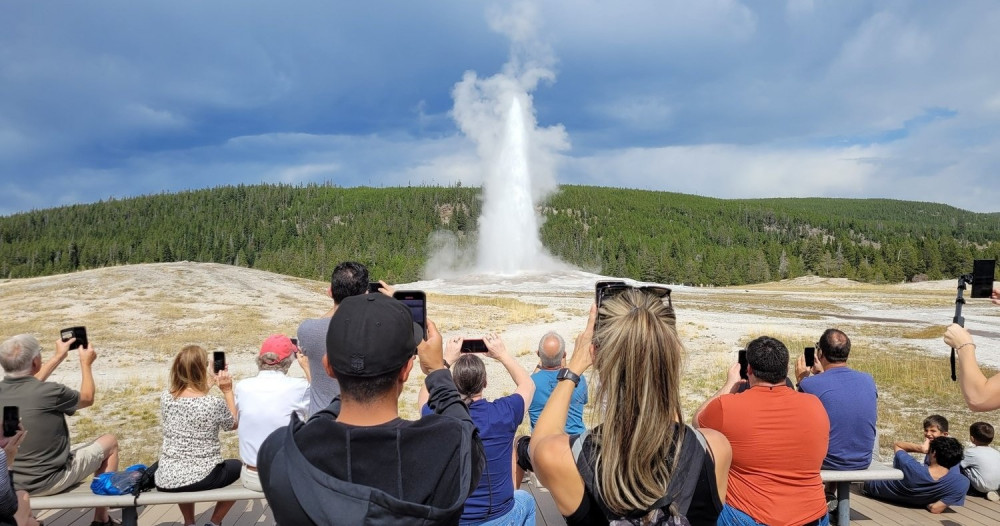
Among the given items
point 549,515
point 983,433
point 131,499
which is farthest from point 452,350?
point 983,433

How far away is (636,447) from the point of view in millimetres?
1656

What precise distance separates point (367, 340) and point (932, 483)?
187 inches

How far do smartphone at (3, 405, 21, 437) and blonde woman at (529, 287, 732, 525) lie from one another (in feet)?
8.97

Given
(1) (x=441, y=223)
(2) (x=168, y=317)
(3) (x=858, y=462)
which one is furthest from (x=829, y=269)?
(3) (x=858, y=462)

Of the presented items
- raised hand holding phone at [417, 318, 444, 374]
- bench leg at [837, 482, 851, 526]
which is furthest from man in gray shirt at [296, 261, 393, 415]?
bench leg at [837, 482, 851, 526]

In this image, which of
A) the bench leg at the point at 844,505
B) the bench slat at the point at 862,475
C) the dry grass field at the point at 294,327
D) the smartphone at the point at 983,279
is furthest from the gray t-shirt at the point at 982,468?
the dry grass field at the point at 294,327

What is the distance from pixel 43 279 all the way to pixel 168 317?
18090mm

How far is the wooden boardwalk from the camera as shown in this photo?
4059 mm

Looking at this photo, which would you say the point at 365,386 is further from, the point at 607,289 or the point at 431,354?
the point at 607,289

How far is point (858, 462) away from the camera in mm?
4008

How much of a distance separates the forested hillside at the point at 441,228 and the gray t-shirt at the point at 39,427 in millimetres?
82017

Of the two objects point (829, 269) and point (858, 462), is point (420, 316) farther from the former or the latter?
point (829, 269)

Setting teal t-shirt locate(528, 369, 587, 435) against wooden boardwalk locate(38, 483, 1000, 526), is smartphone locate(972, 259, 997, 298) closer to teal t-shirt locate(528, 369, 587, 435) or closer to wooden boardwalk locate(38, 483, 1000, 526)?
wooden boardwalk locate(38, 483, 1000, 526)

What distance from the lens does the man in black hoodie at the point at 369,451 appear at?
1.45m
